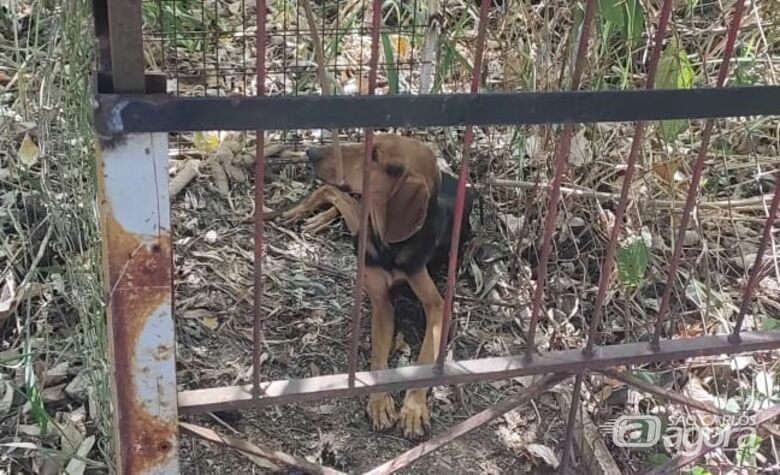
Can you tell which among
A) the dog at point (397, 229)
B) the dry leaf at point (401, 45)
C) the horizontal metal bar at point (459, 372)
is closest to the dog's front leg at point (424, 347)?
the dog at point (397, 229)

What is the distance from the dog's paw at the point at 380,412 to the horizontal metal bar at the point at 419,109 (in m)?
1.29

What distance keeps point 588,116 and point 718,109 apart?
10.6 inches

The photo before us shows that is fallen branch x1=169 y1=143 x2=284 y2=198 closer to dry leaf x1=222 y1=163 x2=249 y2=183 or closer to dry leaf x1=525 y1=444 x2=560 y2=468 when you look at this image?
dry leaf x1=222 y1=163 x2=249 y2=183

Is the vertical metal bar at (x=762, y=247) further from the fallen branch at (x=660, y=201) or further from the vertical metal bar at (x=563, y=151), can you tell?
the fallen branch at (x=660, y=201)

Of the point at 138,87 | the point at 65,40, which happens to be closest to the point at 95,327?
the point at 65,40

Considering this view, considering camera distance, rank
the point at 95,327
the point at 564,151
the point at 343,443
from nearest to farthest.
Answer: the point at 564,151, the point at 95,327, the point at 343,443

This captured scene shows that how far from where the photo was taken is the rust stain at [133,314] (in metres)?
1.79

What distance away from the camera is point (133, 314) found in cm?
186

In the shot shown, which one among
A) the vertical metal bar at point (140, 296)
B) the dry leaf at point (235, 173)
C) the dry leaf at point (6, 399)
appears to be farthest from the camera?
the dry leaf at point (235, 173)

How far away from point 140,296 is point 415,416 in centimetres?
126

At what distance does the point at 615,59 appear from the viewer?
3594 millimetres

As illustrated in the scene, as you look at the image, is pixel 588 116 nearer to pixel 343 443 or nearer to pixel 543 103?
pixel 543 103

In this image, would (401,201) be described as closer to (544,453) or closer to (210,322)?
(210,322)

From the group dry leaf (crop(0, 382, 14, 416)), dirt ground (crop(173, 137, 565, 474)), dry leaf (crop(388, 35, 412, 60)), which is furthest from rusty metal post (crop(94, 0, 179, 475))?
dry leaf (crop(388, 35, 412, 60))
